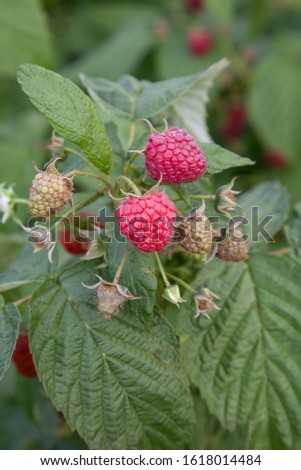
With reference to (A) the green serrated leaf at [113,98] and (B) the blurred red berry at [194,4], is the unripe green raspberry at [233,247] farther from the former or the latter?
(B) the blurred red berry at [194,4]

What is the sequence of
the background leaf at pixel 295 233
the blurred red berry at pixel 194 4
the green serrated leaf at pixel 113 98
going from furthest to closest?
1. the blurred red berry at pixel 194 4
2. the background leaf at pixel 295 233
3. the green serrated leaf at pixel 113 98

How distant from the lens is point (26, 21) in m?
3.06

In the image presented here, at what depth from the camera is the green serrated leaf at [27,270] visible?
1.39 metres

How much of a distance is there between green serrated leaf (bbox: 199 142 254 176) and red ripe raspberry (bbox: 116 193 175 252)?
0.15m

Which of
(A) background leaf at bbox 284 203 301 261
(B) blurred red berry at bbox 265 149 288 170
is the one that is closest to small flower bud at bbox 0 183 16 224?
(A) background leaf at bbox 284 203 301 261

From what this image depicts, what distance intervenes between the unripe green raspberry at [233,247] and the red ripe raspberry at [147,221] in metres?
0.16

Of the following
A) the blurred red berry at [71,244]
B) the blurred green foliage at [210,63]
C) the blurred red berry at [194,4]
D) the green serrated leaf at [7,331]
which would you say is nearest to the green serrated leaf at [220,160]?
the blurred red berry at [71,244]

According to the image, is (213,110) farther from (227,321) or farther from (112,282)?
(112,282)

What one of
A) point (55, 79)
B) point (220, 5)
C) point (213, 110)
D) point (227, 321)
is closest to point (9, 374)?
point (227, 321)

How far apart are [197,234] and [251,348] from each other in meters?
0.41

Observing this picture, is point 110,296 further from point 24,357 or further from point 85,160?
point 24,357

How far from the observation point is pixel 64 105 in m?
1.23

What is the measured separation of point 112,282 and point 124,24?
2.67 meters

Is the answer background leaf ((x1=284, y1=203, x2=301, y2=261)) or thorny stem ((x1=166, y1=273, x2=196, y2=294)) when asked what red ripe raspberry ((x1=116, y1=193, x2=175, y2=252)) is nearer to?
thorny stem ((x1=166, y1=273, x2=196, y2=294))
